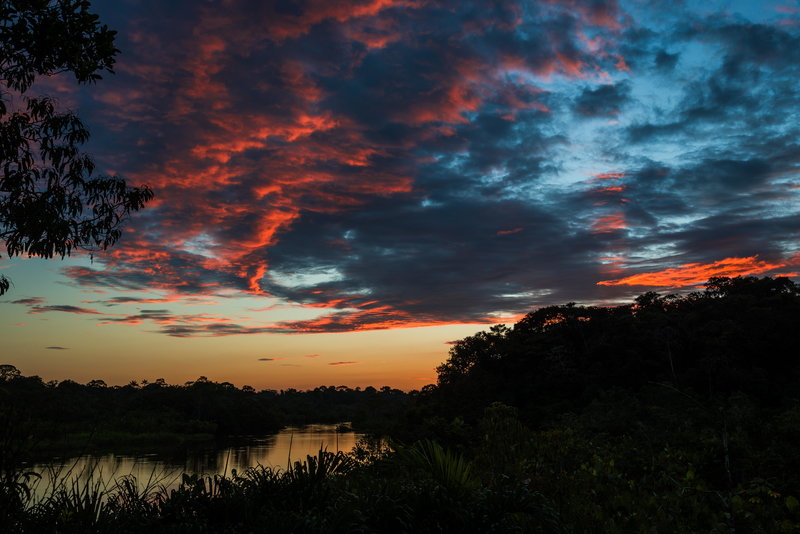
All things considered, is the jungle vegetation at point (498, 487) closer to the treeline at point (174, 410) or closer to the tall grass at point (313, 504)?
the tall grass at point (313, 504)

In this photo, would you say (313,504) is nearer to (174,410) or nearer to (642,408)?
(642,408)

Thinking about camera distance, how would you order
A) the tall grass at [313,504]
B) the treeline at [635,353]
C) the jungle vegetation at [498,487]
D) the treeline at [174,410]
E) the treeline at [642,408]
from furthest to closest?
the treeline at [174,410]
the treeline at [635,353]
the treeline at [642,408]
the tall grass at [313,504]
the jungle vegetation at [498,487]

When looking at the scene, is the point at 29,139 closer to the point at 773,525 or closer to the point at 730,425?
the point at 773,525

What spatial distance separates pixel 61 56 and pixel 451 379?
1634 inches

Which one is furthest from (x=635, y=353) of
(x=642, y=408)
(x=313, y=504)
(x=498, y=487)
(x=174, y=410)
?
(x=174, y=410)

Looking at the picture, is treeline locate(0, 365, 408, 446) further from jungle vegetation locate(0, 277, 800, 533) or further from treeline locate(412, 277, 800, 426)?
jungle vegetation locate(0, 277, 800, 533)

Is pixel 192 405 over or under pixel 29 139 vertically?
under

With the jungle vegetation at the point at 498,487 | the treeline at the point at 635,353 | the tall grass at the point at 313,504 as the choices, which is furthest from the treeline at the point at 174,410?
the tall grass at the point at 313,504

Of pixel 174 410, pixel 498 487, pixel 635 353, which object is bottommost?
pixel 174 410

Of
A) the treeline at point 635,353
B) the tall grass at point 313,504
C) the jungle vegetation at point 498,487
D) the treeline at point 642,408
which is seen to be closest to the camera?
the jungle vegetation at point 498,487

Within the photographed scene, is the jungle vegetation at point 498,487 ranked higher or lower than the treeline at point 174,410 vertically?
higher

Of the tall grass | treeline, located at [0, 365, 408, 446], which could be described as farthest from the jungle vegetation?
treeline, located at [0, 365, 408, 446]

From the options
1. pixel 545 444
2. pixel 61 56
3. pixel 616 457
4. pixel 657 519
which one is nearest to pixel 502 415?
pixel 545 444

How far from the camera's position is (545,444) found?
8.45 metres
